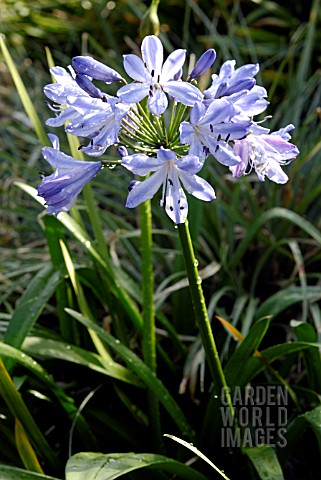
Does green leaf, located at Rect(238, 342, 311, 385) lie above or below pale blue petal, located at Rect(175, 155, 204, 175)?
below

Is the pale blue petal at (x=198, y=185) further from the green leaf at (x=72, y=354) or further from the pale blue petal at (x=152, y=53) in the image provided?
the green leaf at (x=72, y=354)

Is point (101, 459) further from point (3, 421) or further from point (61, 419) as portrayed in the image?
point (61, 419)

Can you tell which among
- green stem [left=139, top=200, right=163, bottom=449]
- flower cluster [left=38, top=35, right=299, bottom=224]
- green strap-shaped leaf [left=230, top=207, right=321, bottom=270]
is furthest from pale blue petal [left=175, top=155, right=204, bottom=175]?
green strap-shaped leaf [left=230, top=207, right=321, bottom=270]

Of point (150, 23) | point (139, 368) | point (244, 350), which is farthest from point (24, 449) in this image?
point (150, 23)

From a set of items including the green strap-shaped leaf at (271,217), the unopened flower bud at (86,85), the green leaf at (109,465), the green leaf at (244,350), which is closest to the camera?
the unopened flower bud at (86,85)

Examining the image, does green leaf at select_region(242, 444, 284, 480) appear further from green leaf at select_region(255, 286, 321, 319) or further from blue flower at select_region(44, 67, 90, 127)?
blue flower at select_region(44, 67, 90, 127)

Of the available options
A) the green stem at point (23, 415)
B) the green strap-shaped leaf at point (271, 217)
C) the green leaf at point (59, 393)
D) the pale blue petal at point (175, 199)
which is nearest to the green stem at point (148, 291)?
the green leaf at point (59, 393)
